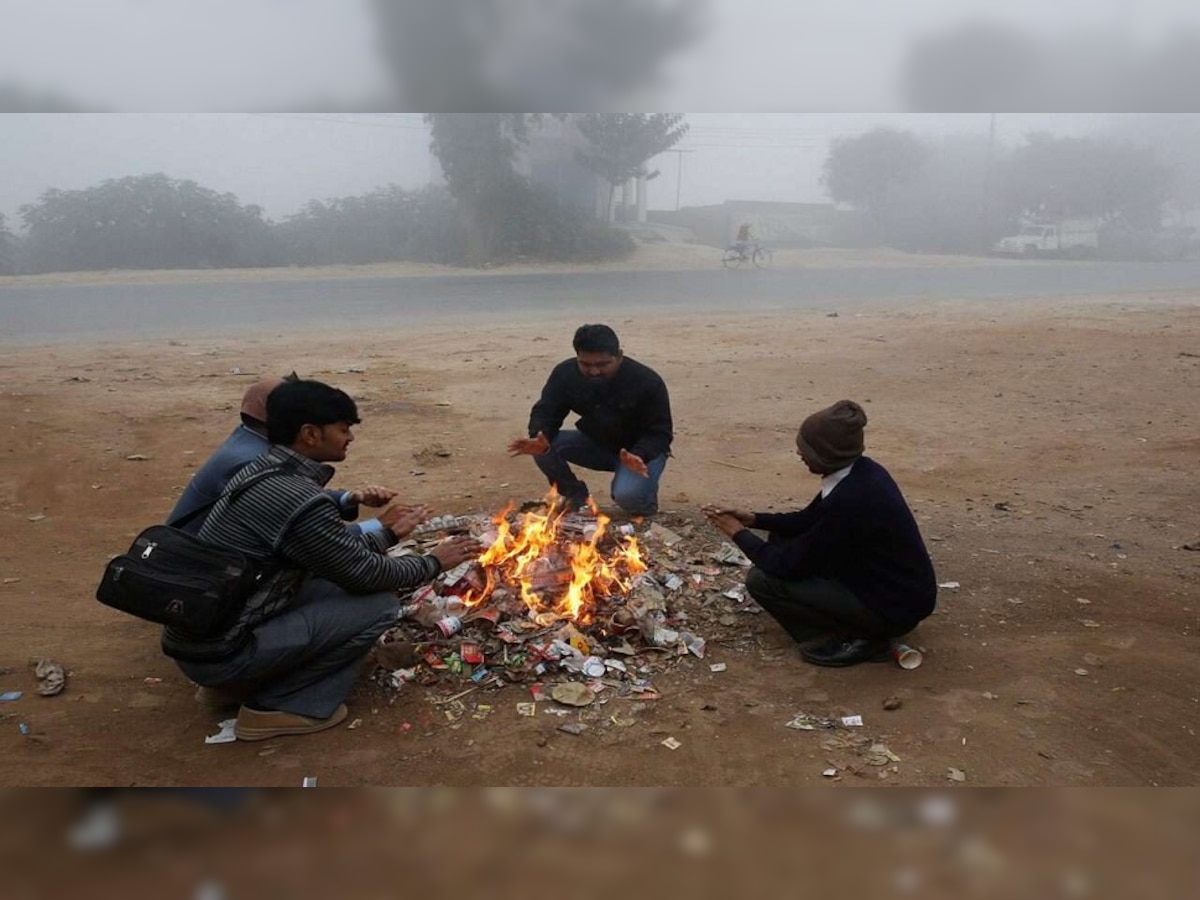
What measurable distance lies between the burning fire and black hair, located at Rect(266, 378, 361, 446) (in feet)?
4.79

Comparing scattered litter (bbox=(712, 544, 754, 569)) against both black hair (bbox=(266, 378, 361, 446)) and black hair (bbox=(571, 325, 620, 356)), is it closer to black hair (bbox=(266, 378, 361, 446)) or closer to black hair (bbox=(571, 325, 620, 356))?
black hair (bbox=(571, 325, 620, 356))

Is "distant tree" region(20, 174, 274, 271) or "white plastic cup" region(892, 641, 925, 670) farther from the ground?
"distant tree" region(20, 174, 274, 271)

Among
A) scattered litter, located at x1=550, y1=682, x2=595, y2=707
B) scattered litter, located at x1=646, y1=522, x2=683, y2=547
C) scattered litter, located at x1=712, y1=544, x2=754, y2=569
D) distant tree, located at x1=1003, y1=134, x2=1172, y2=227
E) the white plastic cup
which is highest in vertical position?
distant tree, located at x1=1003, y1=134, x2=1172, y2=227

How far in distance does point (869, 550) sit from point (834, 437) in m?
0.55

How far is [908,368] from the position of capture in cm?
1198

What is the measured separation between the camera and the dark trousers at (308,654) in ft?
11.3

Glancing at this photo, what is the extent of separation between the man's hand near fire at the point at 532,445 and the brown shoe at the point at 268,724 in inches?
100.0

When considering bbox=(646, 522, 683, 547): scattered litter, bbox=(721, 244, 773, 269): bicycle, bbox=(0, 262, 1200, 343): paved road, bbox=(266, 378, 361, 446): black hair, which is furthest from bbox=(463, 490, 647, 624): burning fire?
bbox=(721, 244, 773, 269): bicycle

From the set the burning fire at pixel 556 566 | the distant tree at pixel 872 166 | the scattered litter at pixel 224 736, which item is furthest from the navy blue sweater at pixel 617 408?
the distant tree at pixel 872 166

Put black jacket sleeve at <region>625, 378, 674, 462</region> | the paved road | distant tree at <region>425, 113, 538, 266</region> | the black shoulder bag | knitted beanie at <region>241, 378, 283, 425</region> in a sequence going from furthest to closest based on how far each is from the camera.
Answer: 1. distant tree at <region>425, 113, 538, 266</region>
2. the paved road
3. black jacket sleeve at <region>625, 378, 674, 462</region>
4. knitted beanie at <region>241, 378, 283, 425</region>
5. the black shoulder bag

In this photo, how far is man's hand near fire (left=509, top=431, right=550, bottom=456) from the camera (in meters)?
5.83

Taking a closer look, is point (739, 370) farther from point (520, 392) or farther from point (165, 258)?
point (165, 258)

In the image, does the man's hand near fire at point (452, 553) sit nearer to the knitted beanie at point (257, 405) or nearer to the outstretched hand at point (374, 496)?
the outstretched hand at point (374, 496)

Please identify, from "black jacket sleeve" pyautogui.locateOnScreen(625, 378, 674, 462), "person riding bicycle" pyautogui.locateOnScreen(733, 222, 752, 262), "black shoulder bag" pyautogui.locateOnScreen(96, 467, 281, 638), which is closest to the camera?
"black shoulder bag" pyautogui.locateOnScreen(96, 467, 281, 638)
